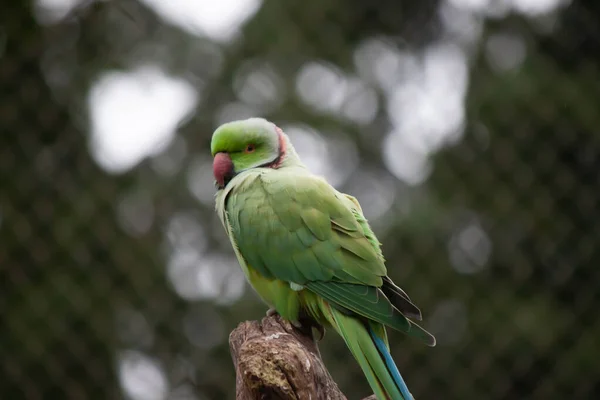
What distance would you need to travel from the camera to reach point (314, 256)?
1713 mm

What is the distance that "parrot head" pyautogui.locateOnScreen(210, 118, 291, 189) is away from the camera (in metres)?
1.91

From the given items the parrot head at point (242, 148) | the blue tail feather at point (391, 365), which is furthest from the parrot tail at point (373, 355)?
the parrot head at point (242, 148)

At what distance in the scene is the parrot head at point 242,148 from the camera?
75.1 inches

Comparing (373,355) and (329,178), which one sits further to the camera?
(329,178)

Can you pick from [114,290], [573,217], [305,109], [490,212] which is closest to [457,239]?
[490,212]

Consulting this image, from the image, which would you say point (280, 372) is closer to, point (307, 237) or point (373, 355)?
point (373, 355)

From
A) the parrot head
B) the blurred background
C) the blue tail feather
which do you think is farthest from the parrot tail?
the blurred background

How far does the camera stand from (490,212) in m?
4.01

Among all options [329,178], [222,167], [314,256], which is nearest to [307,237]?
[314,256]

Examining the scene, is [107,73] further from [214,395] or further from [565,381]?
[565,381]

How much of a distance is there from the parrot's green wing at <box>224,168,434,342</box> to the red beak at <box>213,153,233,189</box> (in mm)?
102

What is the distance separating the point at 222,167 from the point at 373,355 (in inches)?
23.7

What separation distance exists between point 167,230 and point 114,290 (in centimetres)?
38

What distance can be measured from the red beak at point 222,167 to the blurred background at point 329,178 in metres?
1.66
